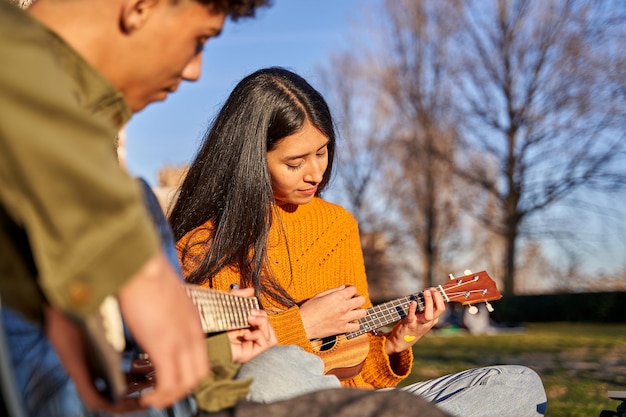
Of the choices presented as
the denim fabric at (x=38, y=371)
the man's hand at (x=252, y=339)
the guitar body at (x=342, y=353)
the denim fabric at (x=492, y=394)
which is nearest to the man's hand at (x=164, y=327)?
the denim fabric at (x=38, y=371)

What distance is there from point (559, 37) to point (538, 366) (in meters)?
16.5

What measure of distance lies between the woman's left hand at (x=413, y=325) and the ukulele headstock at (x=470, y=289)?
235mm

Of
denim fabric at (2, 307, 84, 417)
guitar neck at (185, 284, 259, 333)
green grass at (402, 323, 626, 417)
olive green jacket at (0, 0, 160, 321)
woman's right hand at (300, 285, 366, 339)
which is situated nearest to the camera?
olive green jacket at (0, 0, 160, 321)

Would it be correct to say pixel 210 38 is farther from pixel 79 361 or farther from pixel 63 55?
pixel 79 361

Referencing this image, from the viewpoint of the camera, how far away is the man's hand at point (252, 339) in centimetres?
225

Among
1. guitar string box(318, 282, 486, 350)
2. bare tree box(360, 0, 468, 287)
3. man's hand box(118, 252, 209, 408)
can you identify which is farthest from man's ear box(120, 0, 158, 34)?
bare tree box(360, 0, 468, 287)

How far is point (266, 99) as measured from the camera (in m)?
3.96

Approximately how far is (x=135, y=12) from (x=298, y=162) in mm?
2383

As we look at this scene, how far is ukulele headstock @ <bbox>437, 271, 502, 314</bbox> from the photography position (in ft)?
14.1

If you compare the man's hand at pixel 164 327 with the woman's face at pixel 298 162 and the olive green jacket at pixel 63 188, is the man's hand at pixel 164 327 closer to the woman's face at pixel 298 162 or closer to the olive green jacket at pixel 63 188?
the olive green jacket at pixel 63 188

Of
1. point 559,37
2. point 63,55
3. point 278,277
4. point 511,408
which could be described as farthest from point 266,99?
point 559,37

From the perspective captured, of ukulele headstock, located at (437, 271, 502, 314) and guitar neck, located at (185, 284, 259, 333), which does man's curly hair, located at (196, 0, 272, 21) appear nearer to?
guitar neck, located at (185, 284, 259, 333)

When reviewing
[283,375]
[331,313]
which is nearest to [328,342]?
[331,313]

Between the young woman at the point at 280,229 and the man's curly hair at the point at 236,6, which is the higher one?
the man's curly hair at the point at 236,6
